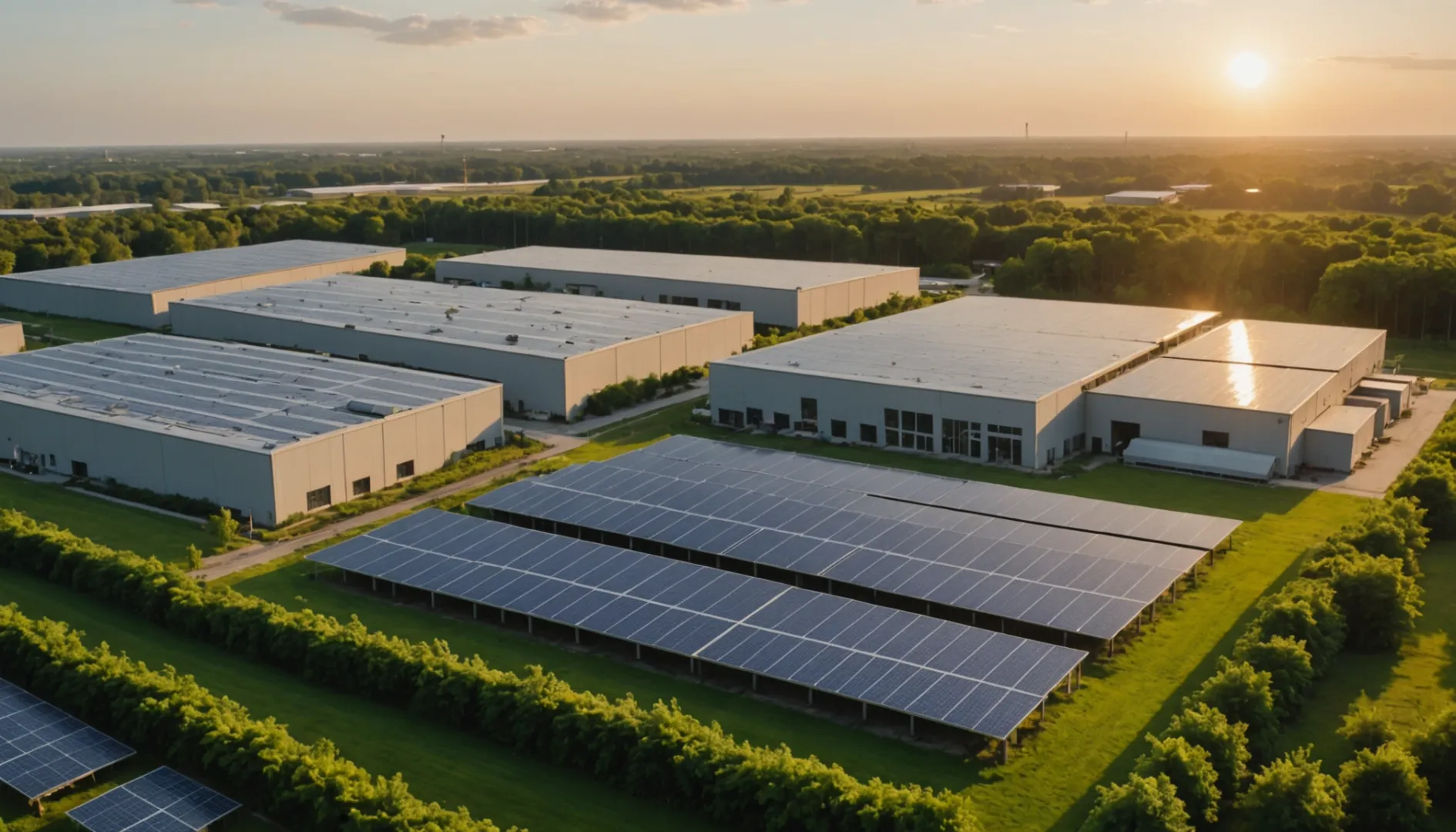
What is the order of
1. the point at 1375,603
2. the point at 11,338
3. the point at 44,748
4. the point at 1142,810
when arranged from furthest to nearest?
the point at 11,338
the point at 1375,603
the point at 44,748
the point at 1142,810

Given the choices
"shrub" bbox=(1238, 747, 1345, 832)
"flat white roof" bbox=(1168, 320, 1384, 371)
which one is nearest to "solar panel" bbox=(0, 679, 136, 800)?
"shrub" bbox=(1238, 747, 1345, 832)

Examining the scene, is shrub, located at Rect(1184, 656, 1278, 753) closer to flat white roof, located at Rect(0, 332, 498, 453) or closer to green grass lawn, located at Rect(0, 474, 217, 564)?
green grass lawn, located at Rect(0, 474, 217, 564)

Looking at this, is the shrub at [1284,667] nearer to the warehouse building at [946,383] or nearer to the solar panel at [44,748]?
the warehouse building at [946,383]

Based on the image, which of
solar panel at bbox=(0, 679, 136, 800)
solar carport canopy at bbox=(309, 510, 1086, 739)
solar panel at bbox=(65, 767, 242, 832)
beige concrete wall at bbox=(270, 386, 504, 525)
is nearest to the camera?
solar panel at bbox=(65, 767, 242, 832)

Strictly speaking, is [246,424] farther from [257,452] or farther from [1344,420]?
[1344,420]

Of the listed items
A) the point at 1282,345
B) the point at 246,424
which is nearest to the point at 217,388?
the point at 246,424

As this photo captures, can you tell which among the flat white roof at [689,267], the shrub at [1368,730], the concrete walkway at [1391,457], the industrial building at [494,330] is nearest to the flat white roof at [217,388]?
the industrial building at [494,330]
